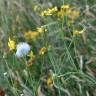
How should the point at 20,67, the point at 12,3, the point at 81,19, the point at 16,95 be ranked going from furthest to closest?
the point at 12,3 → the point at 81,19 → the point at 20,67 → the point at 16,95

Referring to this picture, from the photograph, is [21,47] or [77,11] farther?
[77,11]

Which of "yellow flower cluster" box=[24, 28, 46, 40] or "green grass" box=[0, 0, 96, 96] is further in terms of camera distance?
"yellow flower cluster" box=[24, 28, 46, 40]

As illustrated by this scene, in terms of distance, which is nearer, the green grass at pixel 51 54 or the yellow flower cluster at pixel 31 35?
the green grass at pixel 51 54

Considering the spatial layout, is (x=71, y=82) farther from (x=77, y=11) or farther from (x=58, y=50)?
(x=77, y=11)

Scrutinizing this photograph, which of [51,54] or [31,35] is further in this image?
[31,35]

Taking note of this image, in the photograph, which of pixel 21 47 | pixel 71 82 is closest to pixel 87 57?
pixel 71 82

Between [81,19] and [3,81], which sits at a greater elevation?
[81,19]

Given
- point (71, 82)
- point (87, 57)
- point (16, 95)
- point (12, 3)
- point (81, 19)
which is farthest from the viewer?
point (12, 3)

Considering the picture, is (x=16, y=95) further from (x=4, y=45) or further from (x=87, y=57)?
(x=4, y=45)
